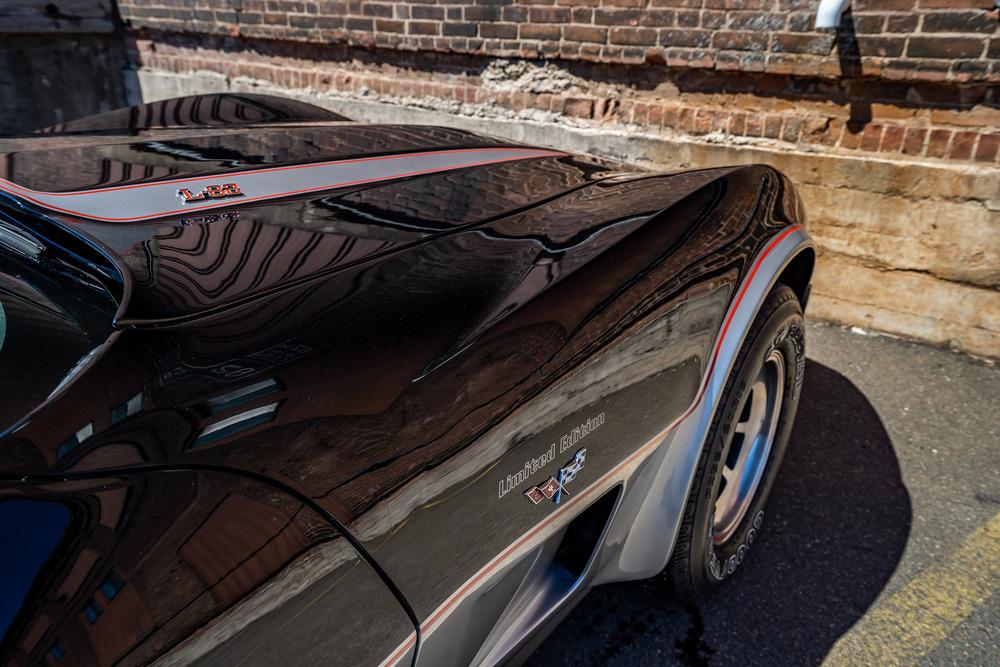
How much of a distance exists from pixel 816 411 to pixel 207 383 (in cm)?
267

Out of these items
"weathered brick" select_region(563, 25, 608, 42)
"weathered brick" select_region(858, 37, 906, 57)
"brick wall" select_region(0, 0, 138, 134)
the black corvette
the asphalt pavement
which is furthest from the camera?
"brick wall" select_region(0, 0, 138, 134)

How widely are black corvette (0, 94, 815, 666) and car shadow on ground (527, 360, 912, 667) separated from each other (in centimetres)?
12

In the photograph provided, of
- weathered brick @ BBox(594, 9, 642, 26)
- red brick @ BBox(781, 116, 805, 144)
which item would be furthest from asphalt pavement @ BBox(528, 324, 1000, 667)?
weathered brick @ BBox(594, 9, 642, 26)

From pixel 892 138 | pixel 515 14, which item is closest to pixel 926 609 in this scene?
pixel 892 138

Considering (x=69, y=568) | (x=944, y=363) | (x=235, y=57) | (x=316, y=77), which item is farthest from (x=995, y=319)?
(x=235, y=57)

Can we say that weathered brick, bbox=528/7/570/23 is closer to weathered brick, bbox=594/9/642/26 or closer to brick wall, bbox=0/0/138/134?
weathered brick, bbox=594/9/642/26

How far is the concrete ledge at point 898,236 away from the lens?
3.39m

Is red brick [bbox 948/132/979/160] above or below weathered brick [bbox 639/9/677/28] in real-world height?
below

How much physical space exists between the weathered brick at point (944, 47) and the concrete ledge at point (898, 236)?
470 mm

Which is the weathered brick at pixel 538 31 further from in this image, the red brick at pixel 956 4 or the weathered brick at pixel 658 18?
the red brick at pixel 956 4

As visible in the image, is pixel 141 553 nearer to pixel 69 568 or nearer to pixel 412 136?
pixel 69 568

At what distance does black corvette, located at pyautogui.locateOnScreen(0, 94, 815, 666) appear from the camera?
3.02 ft

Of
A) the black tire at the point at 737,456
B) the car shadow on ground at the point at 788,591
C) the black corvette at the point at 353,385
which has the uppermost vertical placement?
the black corvette at the point at 353,385

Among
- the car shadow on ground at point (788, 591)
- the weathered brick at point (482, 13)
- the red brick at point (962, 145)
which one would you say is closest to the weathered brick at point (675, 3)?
the weathered brick at point (482, 13)
